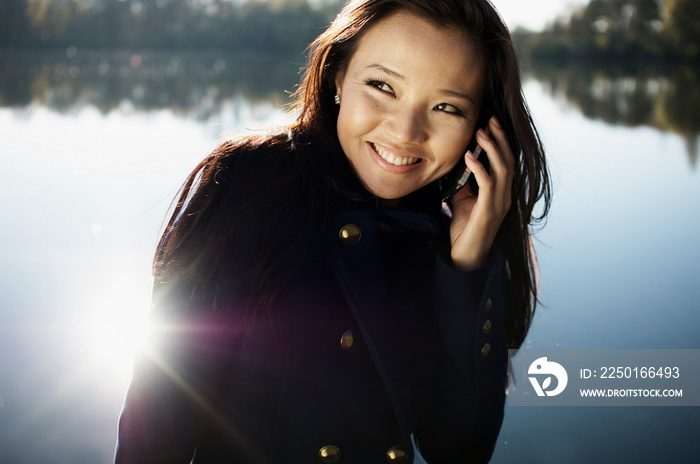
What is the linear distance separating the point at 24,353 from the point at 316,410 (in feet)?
7.37

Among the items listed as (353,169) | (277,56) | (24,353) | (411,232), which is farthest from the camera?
(277,56)

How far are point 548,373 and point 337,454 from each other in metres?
1.65

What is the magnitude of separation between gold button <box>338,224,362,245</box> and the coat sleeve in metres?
0.30

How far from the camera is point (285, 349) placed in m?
1.33

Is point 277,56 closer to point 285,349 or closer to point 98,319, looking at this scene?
point 98,319

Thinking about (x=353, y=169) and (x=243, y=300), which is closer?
(x=243, y=300)

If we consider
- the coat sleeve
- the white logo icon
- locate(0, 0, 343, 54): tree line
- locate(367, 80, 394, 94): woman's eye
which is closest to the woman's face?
locate(367, 80, 394, 94): woman's eye

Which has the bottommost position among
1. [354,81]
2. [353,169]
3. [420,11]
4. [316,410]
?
[316,410]

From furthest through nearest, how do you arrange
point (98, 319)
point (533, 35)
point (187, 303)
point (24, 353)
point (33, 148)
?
point (533, 35), point (33, 148), point (98, 319), point (24, 353), point (187, 303)

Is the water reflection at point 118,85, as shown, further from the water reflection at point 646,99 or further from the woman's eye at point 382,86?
the water reflection at point 646,99

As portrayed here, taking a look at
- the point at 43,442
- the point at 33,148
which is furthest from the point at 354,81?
the point at 33,148

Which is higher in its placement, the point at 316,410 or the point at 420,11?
the point at 420,11

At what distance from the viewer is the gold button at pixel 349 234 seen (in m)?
1.35

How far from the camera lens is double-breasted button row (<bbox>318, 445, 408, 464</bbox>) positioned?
136cm
